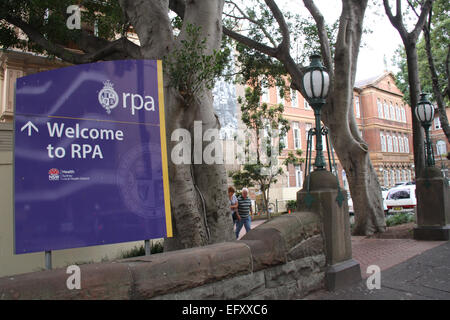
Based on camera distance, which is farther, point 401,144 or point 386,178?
point 401,144

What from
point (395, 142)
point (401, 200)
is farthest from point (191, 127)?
point (395, 142)

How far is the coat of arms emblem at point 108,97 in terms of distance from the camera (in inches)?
152

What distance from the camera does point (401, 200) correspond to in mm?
17500

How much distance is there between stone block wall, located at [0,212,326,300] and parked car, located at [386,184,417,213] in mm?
14705

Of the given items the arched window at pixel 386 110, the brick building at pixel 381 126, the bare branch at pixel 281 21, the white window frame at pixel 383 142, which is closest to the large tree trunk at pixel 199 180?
the bare branch at pixel 281 21

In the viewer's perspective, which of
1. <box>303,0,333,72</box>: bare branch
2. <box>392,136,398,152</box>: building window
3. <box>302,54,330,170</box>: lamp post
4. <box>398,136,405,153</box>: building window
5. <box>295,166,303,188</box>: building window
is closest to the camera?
<box>302,54,330,170</box>: lamp post

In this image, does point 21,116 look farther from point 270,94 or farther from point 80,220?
point 270,94

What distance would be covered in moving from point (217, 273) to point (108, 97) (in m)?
2.34

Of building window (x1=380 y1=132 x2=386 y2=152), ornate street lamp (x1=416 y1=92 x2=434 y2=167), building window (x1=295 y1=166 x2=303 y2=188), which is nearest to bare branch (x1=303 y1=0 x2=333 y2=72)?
ornate street lamp (x1=416 y1=92 x2=434 y2=167)

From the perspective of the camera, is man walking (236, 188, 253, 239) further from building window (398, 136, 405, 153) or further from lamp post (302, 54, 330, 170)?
building window (398, 136, 405, 153)

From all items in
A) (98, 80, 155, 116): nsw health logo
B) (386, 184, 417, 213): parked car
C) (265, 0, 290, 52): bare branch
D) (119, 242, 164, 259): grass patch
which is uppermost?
(265, 0, 290, 52): bare branch

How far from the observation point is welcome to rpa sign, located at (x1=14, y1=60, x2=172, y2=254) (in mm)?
3344

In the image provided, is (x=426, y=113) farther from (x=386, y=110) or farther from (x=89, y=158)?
(x=386, y=110)
